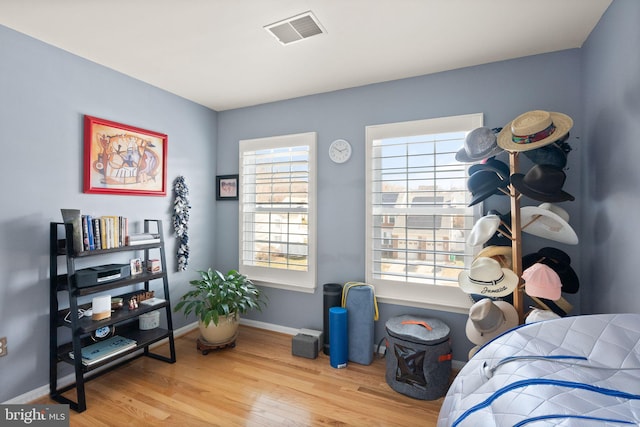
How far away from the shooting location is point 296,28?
196 centimetres

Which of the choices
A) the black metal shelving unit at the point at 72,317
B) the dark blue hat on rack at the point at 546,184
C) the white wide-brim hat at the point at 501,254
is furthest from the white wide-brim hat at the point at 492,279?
the black metal shelving unit at the point at 72,317

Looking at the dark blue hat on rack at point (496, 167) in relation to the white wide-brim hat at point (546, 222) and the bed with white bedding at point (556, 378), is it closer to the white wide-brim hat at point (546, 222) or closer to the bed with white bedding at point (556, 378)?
the white wide-brim hat at point (546, 222)

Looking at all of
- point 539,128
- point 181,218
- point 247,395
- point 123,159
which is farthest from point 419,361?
point 123,159

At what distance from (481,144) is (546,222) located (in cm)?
64

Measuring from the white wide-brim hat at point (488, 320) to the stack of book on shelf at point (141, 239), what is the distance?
2441 mm

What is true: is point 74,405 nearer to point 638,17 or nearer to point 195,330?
point 195,330

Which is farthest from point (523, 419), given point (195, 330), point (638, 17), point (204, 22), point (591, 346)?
point (195, 330)

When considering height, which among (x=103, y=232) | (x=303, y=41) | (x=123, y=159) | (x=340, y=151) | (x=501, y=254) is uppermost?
(x=303, y=41)

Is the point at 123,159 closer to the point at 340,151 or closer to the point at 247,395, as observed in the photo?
the point at 340,151

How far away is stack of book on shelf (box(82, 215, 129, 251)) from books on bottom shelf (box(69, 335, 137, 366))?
736mm

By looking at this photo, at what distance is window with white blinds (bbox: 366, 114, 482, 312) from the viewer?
246 cm

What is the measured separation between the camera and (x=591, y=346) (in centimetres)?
108

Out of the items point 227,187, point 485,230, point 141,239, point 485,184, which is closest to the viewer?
point 485,230

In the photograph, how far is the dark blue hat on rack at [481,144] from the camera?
6.57 ft
